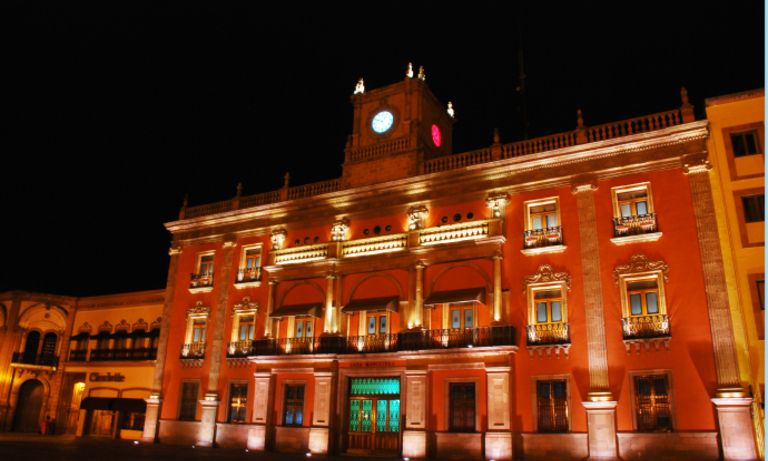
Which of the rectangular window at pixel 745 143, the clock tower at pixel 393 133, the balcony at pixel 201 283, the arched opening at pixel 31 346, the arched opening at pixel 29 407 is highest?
the clock tower at pixel 393 133

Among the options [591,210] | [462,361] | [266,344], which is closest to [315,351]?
[266,344]

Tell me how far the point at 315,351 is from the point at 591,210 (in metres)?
12.6

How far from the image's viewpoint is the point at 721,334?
19938 millimetres

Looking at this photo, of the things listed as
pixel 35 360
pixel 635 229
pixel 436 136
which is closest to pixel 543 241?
pixel 635 229

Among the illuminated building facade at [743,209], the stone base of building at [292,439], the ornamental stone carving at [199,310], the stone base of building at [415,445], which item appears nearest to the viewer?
the illuminated building facade at [743,209]

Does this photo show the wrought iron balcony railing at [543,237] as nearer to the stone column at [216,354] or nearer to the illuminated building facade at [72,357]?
the stone column at [216,354]

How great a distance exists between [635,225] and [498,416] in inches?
329

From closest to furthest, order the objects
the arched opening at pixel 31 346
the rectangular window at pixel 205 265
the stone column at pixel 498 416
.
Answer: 1. the stone column at pixel 498 416
2. the rectangular window at pixel 205 265
3. the arched opening at pixel 31 346

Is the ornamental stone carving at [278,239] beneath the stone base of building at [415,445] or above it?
above

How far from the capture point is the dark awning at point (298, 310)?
1086 inches

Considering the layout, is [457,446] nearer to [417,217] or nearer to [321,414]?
[321,414]

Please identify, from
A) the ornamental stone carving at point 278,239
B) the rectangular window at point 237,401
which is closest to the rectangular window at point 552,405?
the rectangular window at point 237,401

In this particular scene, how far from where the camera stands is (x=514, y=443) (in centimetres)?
2192

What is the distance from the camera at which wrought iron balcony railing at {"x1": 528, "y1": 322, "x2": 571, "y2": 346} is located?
22.4 metres
